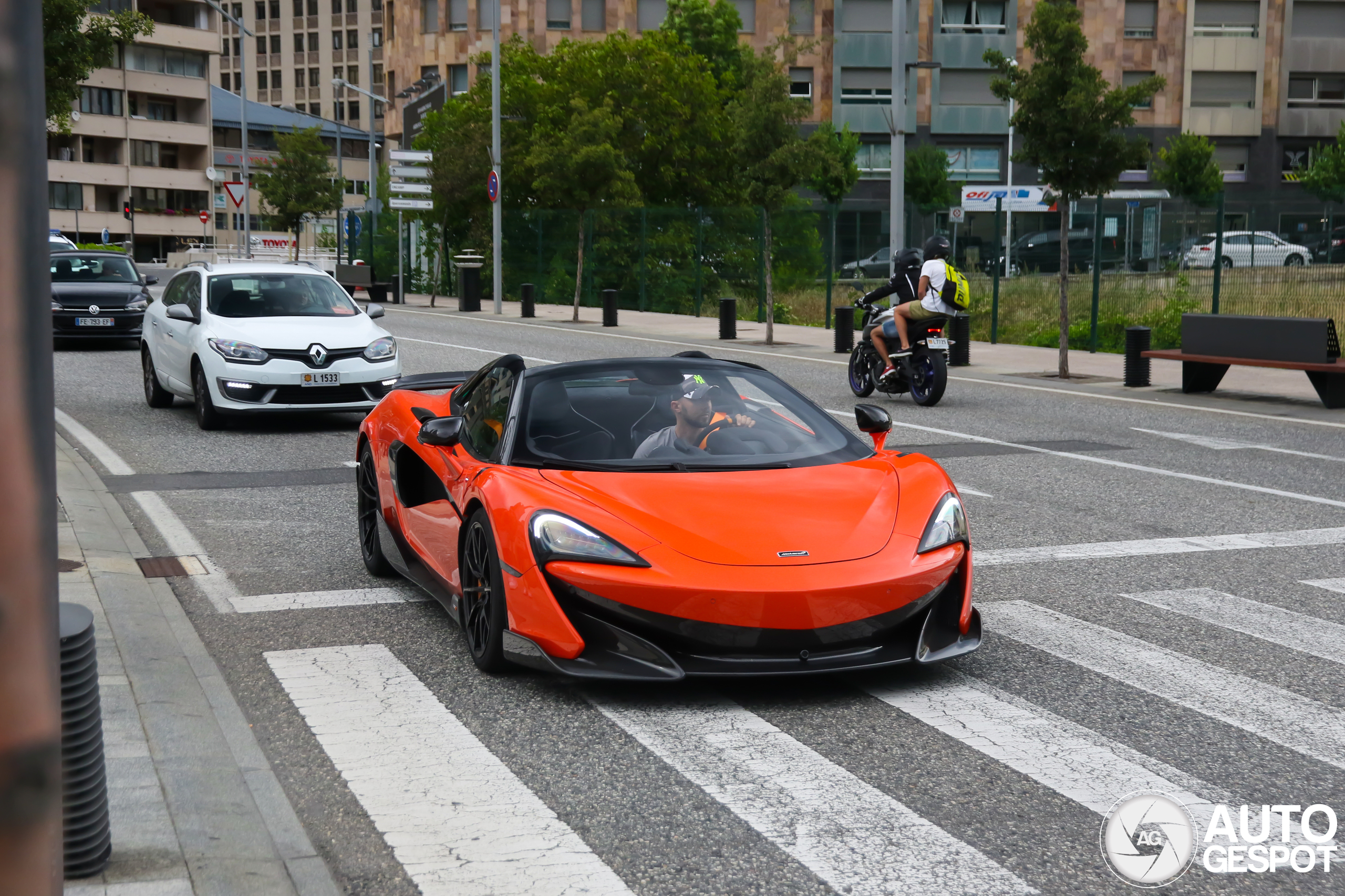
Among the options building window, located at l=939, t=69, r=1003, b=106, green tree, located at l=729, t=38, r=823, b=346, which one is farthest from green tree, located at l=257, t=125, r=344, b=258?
green tree, located at l=729, t=38, r=823, b=346

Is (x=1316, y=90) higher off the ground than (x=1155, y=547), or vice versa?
(x=1316, y=90)

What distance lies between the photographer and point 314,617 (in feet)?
22.1

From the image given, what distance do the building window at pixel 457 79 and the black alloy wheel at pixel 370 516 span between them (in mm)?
64926

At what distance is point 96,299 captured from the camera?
76.4ft

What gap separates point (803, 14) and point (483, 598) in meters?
66.5

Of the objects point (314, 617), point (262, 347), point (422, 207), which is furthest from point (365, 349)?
point (422, 207)

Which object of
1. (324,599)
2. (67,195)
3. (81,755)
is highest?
(67,195)

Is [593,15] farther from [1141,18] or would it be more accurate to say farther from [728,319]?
[728,319]

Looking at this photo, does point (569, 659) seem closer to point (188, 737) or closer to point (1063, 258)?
point (188, 737)

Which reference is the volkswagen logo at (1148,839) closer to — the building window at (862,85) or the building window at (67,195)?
the building window at (862,85)

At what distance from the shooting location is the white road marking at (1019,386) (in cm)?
1548

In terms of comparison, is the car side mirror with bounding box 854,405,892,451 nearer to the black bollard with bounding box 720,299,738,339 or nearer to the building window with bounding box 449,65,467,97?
the black bollard with bounding box 720,299,738,339

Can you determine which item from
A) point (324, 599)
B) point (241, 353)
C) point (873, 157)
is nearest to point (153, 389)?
point (241, 353)

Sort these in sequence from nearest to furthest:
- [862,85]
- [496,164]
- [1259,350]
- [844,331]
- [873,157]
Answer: [1259,350], [844,331], [496,164], [862,85], [873,157]
